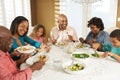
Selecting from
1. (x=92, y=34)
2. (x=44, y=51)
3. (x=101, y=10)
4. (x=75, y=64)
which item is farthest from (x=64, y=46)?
(x=101, y=10)

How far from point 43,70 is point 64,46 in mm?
864

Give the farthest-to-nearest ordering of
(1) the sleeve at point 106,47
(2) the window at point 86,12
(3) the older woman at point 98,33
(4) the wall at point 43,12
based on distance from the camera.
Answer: (4) the wall at point 43,12 → (2) the window at point 86,12 → (3) the older woman at point 98,33 → (1) the sleeve at point 106,47

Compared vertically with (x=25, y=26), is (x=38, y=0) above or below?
above

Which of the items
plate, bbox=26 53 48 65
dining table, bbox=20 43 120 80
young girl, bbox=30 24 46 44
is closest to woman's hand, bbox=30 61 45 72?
dining table, bbox=20 43 120 80

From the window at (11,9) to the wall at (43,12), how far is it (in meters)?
0.29

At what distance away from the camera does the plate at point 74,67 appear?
170 cm

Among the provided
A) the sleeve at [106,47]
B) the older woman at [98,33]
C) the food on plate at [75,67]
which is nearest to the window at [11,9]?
the older woman at [98,33]

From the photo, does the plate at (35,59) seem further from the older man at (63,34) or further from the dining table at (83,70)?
the older man at (63,34)

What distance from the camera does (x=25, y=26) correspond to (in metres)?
2.53

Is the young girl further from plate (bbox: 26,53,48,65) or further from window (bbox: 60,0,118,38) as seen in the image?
plate (bbox: 26,53,48,65)

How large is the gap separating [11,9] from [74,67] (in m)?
2.58

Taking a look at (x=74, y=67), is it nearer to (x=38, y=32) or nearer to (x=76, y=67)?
(x=76, y=67)

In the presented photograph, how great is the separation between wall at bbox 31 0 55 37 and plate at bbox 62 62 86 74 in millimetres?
2643

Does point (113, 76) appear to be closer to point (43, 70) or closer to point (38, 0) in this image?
point (43, 70)
